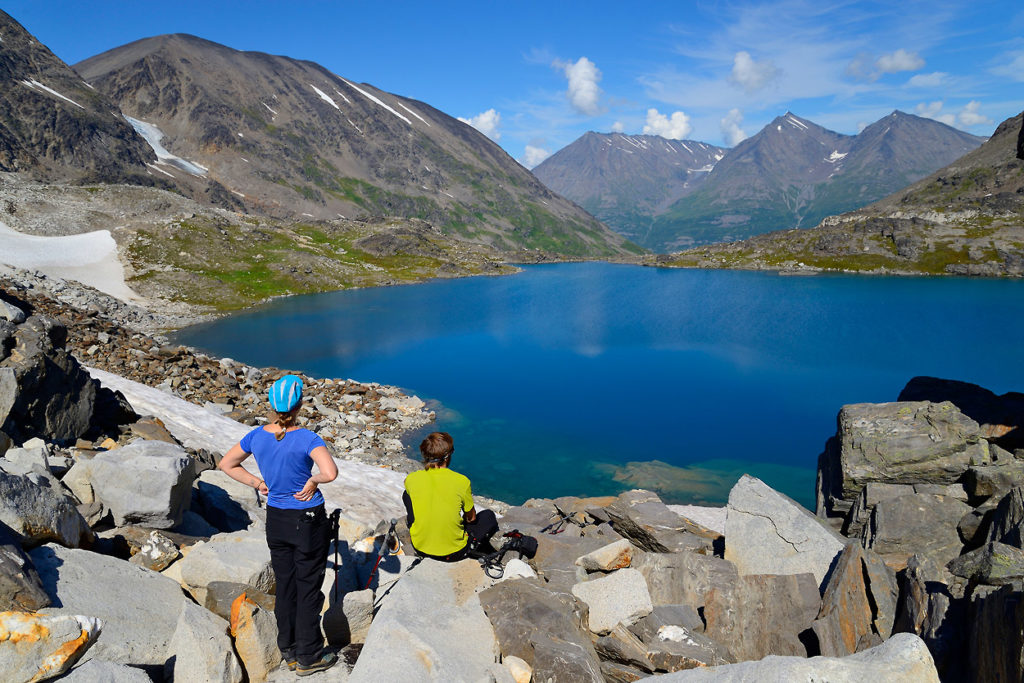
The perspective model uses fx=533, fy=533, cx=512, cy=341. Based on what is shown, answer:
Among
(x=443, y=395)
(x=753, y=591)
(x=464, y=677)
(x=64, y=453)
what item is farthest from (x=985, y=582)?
(x=443, y=395)

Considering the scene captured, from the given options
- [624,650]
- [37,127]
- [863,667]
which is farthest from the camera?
[37,127]

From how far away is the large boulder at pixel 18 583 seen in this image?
18.1 ft

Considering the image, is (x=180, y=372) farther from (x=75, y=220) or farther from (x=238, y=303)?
(x=75, y=220)

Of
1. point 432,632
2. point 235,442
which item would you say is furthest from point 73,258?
point 432,632

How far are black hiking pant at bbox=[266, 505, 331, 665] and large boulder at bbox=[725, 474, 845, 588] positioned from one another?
8222mm

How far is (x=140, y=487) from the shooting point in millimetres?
9531

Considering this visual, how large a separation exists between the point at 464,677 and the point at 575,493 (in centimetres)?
2251

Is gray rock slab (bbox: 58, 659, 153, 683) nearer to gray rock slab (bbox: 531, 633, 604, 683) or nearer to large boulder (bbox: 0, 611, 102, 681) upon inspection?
large boulder (bbox: 0, 611, 102, 681)

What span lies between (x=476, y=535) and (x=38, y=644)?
5884 mm

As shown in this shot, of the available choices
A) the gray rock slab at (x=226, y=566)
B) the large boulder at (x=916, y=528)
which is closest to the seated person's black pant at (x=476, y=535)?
the gray rock slab at (x=226, y=566)

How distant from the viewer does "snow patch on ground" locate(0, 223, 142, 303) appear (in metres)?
86.1

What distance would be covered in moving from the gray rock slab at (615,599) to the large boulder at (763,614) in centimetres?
137

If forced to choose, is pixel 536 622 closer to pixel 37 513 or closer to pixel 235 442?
pixel 37 513

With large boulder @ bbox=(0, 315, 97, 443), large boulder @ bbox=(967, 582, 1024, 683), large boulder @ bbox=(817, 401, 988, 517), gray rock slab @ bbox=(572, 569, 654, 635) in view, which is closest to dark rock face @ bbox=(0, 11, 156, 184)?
large boulder @ bbox=(0, 315, 97, 443)
